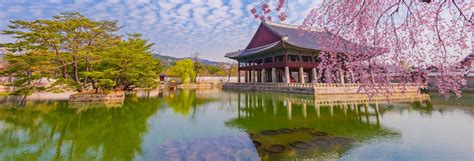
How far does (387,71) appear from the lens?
4605mm

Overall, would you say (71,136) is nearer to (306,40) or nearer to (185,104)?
(185,104)

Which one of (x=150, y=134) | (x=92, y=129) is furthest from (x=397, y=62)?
(x=92, y=129)

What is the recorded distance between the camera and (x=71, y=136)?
6.93 metres

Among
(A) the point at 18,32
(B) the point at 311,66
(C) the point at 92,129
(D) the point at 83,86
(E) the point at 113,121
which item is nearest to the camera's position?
(C) the point at 92,129

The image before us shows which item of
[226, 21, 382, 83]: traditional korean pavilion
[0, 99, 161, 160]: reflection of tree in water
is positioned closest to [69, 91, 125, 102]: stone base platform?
[0, 99, 161, 160]: reflection of tree in water

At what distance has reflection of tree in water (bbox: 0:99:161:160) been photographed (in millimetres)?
5305

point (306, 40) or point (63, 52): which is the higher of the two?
point (306, 40)

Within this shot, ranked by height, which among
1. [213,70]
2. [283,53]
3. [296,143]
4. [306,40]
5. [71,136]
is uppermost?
[306,40]

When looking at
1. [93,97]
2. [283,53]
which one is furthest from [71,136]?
[283,53]

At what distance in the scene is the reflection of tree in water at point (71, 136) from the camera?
5.30 meters

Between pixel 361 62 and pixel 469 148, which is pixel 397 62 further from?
pixel 469 148

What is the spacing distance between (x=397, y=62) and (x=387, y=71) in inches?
17.3

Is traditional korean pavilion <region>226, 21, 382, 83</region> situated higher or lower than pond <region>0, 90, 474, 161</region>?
higher

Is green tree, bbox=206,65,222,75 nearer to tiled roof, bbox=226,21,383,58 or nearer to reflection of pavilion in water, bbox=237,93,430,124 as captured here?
tiled roof, bbox=226,21,383,58
